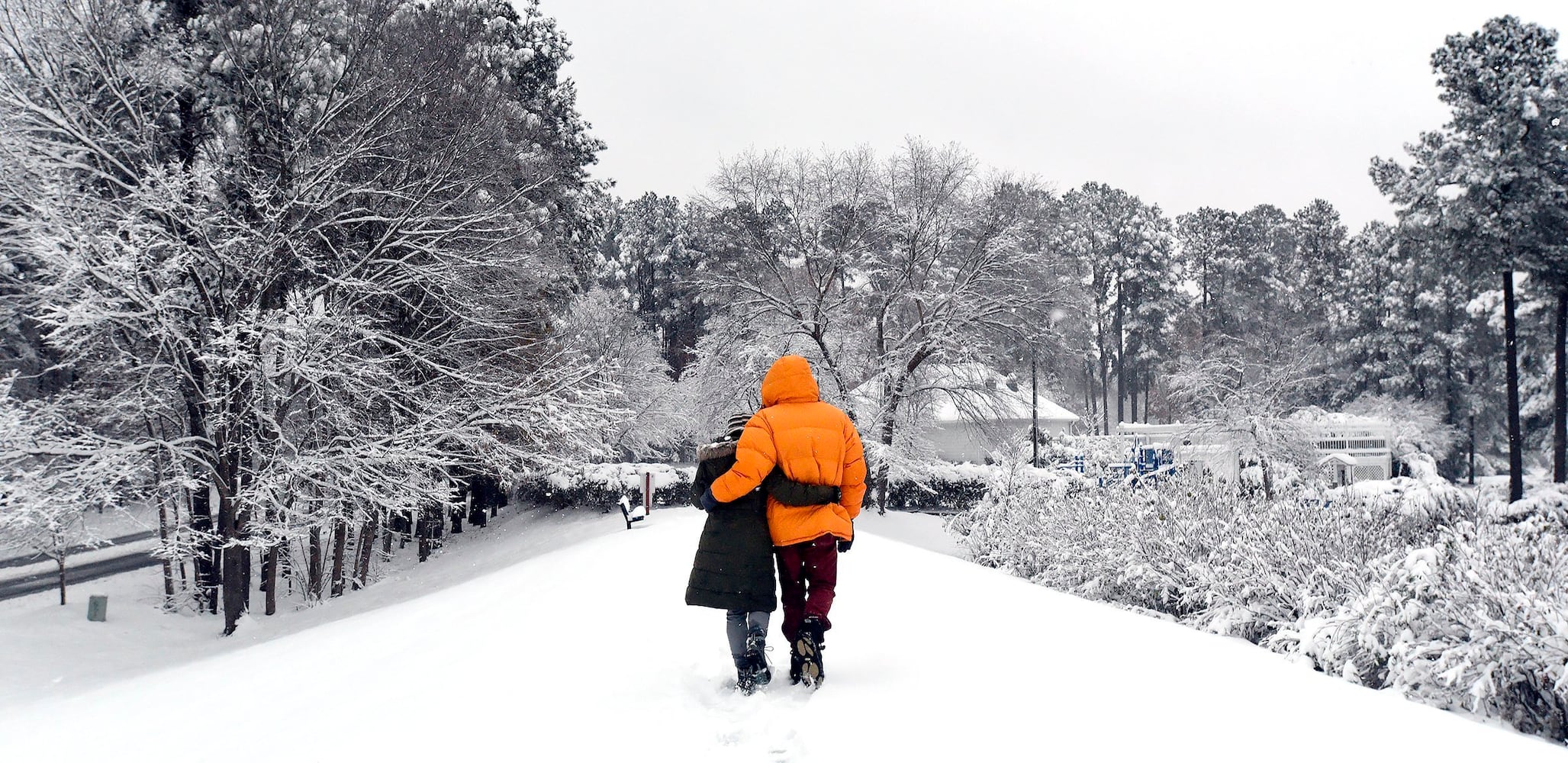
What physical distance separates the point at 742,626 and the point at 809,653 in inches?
14.9

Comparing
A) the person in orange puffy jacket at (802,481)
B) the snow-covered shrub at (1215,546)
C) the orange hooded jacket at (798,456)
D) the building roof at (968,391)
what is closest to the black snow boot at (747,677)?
the person in orange puffy jacket at (802,481)

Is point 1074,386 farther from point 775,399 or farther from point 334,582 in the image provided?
point 775,399

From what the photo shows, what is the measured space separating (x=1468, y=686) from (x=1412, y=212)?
90.3ft

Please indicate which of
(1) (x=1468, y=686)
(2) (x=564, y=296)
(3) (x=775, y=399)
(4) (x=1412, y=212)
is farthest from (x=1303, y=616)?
(4) (x=1412, y=212)

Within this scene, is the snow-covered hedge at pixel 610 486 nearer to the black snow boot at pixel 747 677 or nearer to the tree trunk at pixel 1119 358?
the black snow boot at pixel 747 677

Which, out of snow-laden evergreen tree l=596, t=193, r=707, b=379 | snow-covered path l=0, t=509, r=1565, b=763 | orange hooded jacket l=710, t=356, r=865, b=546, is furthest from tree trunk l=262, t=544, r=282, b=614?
snow-laden evergreen tree l=596, t=193, r=707, b=379

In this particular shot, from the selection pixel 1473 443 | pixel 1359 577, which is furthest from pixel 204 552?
pixel 1473 443

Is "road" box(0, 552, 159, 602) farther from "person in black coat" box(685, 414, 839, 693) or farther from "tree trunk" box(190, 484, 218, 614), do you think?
"person in black coat" box(685, 414, 839, 693)

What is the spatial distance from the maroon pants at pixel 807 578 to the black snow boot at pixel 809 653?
0.15 ft

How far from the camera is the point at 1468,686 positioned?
15.3 feet

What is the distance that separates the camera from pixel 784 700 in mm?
4547

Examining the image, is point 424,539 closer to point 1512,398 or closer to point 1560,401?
point 1512,398

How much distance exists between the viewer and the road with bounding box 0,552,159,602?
20406 millimetres

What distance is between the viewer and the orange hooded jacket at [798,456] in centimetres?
462
